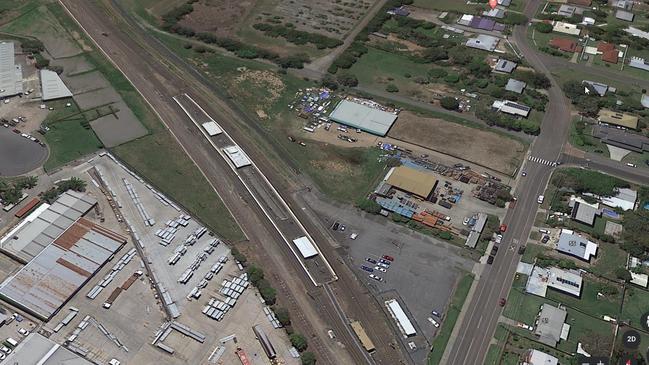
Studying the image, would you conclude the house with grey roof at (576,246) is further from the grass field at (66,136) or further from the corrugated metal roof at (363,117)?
the grass field at (66,136)

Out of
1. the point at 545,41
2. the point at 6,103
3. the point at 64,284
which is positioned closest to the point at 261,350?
the point at 64,284

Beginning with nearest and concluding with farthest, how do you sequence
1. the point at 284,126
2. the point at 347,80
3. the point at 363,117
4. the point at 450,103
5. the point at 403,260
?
the point at 403,260 → the point at 284,126 → the point at 363,117 → the point at 450,103 → the point at 347,80

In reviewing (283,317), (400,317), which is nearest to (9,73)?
(283,317)

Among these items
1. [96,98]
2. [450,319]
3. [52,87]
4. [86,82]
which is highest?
[86,82]

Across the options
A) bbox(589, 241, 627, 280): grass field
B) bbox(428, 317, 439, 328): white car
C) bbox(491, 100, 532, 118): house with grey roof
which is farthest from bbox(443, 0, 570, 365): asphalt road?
bbox(589, 241, 627, 280): grass field

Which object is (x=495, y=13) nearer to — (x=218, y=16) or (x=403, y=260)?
(x=218, y=16)

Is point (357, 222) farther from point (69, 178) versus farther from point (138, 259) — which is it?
point (69, 178)

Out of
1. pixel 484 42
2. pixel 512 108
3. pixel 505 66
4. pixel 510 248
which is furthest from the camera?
pixel 484 42

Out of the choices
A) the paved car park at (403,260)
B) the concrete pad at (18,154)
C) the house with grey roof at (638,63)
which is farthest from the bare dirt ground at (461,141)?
the concrete pad at (18,154)
